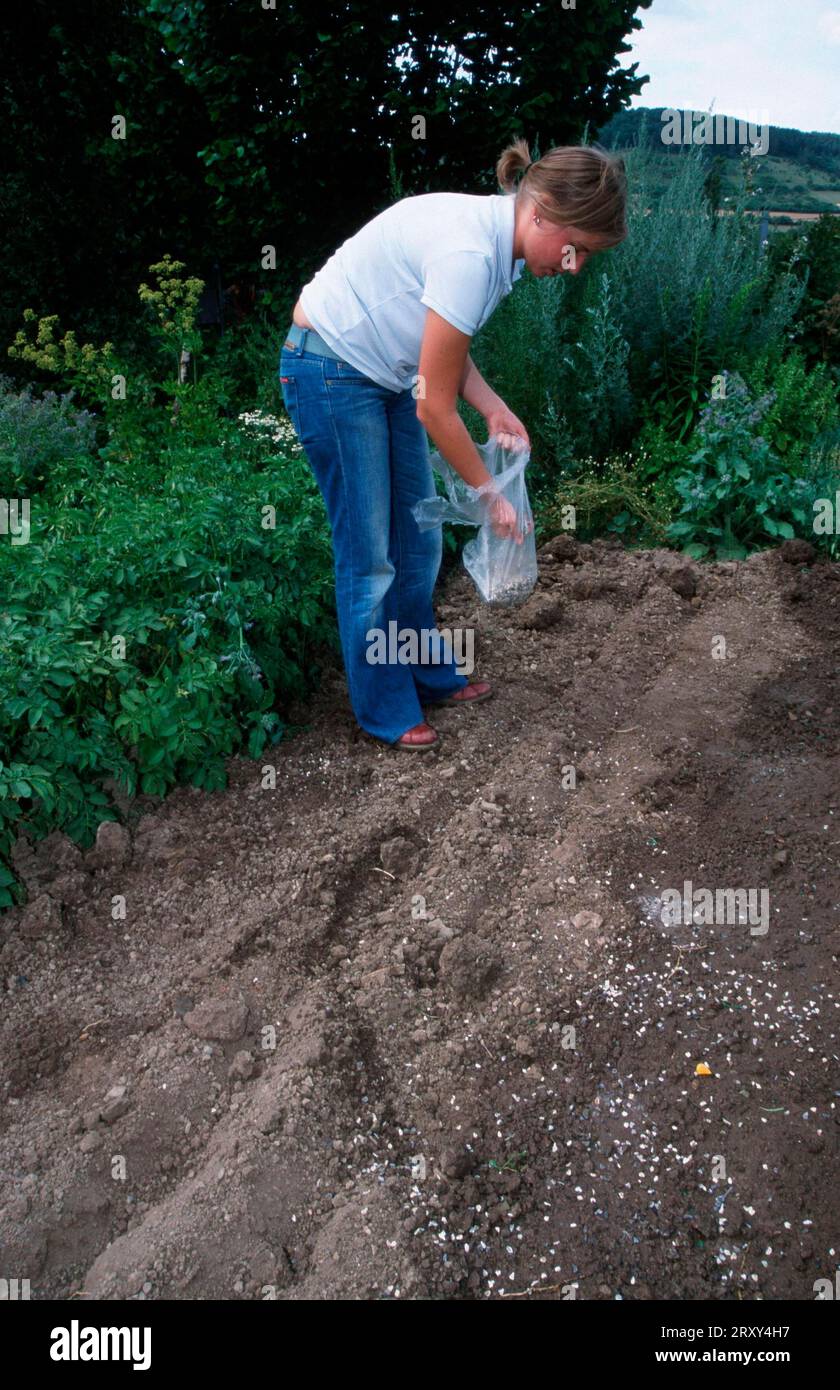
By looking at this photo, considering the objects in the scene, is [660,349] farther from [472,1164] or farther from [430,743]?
[472,1164]

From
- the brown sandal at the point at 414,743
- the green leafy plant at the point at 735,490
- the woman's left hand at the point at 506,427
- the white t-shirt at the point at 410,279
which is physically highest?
the white t-shirt at the point at 410,279

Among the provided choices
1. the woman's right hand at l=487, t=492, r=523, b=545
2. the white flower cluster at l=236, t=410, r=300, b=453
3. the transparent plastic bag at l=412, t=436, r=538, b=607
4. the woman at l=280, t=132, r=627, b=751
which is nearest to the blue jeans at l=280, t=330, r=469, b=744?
the woman at l=280, t=132, r=627, b=751

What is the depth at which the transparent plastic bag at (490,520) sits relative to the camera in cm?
291

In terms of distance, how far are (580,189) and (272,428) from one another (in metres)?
2.54

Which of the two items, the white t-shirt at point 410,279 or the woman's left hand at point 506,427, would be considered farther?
the woman's left hand at point 506,427

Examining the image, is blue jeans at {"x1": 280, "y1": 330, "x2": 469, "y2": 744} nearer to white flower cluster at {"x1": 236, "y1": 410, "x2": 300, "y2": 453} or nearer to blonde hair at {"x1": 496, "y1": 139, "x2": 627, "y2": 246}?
blonde hair at {"x1": 496, "y1": 139, "x2": 627, "y2": 246}

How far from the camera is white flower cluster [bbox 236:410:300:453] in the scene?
4.56 meters

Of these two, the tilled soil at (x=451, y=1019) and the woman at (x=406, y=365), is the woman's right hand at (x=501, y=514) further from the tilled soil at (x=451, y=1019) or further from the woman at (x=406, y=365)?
the tilled soil at (x=451, y=1019)

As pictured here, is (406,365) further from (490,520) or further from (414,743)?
(414,743)

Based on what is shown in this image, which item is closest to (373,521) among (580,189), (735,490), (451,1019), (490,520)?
(490,520)

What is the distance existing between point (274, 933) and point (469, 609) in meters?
1.85

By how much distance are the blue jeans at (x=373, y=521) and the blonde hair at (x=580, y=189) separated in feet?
2.11

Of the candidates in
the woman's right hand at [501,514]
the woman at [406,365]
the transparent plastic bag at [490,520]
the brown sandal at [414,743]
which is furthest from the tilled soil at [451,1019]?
the woman's right hand at [501,514]

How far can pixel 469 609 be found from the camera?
4148mm
